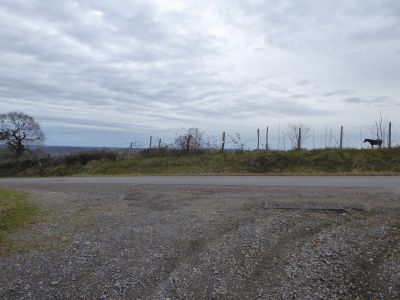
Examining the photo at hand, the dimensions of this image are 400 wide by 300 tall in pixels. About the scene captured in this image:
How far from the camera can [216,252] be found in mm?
6613

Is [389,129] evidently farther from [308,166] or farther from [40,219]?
[40,219]

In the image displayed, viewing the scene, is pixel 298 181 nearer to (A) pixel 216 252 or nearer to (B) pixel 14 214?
(B) pixel 14 214

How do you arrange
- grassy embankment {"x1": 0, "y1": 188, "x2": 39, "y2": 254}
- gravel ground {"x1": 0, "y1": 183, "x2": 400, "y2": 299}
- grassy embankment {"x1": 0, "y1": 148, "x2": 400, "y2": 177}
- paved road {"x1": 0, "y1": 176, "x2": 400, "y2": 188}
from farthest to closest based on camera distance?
grassy embankment {"x1": 0, "y1": 148, "x2": 400, "y2": 177}
paved road {"x1": 0, "y1": 176, "x2": 400, "y2": 188}
grassy embankment {"x1": 0, "y1": 188, "x2": 39, "y2": 254}
gravel ground {"x1": 0, "y1": 183, "x2": 400, "y2": 299}

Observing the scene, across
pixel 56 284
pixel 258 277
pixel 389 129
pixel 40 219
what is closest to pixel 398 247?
pixel 258 277

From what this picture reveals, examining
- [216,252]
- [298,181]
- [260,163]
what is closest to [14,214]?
[216,252]

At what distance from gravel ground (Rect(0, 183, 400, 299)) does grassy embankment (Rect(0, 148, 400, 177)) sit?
42.1 ft

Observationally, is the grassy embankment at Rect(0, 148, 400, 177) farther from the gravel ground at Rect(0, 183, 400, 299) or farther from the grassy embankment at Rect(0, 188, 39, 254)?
the grassy embankment at Rect(0, 188, 39, 254)

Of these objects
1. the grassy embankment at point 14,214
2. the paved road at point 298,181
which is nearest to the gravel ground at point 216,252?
the grassy embankment at point 14,214

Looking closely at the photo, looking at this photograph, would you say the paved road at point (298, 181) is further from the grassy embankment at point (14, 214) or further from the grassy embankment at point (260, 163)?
the grassy embankment at point (14, 214)

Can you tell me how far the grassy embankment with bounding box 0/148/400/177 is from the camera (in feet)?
80.8

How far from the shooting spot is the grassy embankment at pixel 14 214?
8.58 meters

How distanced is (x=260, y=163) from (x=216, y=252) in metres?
21.3

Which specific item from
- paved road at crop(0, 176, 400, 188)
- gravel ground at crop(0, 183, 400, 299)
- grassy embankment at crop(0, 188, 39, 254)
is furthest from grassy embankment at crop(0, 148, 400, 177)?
grassy embankment at crop(0, 188, 39, 254)

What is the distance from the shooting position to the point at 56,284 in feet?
18.7
